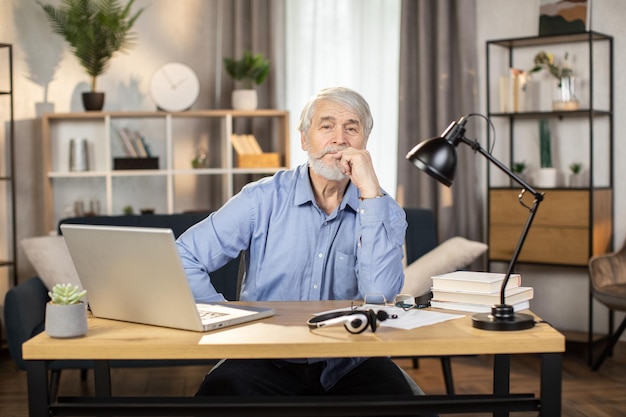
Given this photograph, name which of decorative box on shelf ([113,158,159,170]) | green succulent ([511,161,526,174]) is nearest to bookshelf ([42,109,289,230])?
decorative box on shelf ([113,158,159,170])

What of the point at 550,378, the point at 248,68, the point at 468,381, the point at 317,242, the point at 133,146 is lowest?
the point at 468,381

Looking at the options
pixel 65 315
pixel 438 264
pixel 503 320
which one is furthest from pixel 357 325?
pixel 438 264

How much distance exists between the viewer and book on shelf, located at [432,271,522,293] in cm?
201

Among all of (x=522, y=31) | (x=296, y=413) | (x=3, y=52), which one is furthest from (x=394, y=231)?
(x=3, y=52)

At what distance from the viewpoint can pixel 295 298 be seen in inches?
96.3

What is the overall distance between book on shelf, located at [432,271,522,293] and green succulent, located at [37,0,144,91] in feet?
11.3

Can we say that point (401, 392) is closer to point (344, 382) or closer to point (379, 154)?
point (344, 382)

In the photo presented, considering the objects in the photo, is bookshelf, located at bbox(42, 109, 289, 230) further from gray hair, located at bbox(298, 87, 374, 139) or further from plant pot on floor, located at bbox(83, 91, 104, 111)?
gray hair, located at bbox(298, 87, 374, 139)

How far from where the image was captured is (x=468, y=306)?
2023mm

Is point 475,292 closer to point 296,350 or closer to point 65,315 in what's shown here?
point 296,350

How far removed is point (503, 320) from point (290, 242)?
0.82 meters

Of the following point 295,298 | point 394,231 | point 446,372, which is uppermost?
point 394,231

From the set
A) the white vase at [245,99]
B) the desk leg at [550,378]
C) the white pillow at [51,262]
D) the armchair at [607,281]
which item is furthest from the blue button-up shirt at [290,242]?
the white vase at [245,99]

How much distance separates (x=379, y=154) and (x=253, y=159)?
0.86 m
